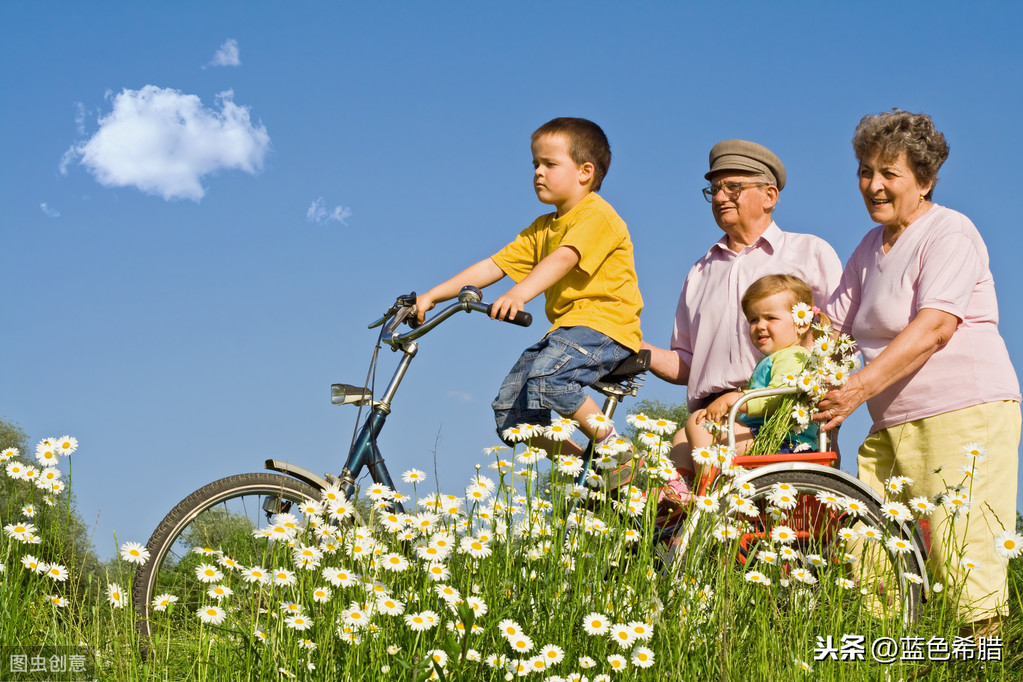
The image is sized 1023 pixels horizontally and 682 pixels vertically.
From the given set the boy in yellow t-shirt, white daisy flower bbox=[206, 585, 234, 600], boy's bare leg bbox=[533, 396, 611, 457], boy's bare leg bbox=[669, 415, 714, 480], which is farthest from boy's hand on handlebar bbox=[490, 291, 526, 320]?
white daisy flower bbox=[206, 585, 234, 600]

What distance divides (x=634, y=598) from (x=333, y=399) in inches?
99.0

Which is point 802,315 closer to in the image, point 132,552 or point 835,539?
point 835,539

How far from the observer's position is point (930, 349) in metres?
5.12

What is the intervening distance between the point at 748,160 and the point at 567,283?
4.63 ft

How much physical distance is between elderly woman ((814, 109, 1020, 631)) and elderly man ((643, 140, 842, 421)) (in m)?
0.42

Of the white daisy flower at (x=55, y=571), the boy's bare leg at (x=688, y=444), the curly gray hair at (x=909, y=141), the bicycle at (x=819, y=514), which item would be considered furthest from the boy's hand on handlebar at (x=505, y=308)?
the white daisy flower at (x=55, y=571)

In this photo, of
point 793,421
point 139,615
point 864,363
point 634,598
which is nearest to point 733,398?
point 793,421

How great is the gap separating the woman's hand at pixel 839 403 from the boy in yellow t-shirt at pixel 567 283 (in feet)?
3.65

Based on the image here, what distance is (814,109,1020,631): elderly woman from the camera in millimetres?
5129

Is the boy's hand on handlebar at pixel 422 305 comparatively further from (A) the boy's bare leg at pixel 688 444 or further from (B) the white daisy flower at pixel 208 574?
(B) the white daisy flower at pixel 208 574

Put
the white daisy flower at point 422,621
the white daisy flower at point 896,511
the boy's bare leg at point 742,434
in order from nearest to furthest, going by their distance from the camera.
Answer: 1. the white daisy flower at point 422,621
2. the white daisy flower at point 896,511
3. the boy's bare leg at point 742,434

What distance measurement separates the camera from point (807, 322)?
5.23 metres

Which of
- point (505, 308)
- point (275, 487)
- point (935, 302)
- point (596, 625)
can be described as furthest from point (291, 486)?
point (935, 302)

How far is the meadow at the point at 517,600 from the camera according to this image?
3236 mm
